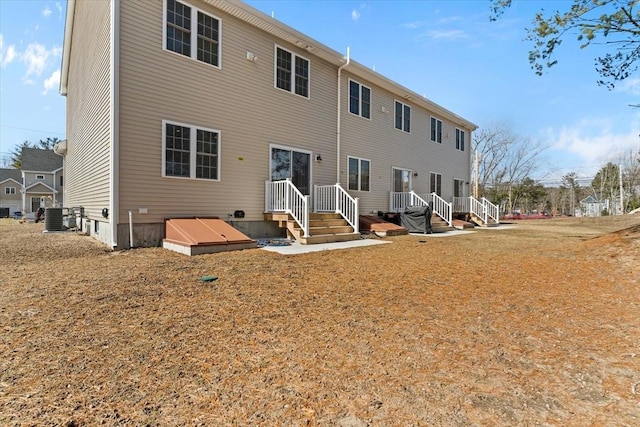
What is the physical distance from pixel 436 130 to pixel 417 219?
24.6 ft

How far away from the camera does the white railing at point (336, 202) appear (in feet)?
33.4

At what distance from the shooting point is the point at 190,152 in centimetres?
816

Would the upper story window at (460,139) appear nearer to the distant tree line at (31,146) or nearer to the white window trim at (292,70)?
the white window trim at (292,70)

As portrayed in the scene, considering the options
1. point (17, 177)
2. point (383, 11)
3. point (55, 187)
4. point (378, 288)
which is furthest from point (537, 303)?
point (17, 177)

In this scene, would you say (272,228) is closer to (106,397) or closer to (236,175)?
(236,175)

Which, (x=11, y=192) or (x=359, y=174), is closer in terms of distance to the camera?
(x=359, y=174)

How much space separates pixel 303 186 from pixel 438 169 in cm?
1007

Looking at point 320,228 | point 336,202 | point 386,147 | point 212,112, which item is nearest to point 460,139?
point 386,147

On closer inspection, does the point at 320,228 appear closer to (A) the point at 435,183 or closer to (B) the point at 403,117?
(B) the point at 403,117

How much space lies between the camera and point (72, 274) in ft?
16.0

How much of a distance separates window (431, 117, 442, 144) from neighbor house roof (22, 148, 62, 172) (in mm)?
37813

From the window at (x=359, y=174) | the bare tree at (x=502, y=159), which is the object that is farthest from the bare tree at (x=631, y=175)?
the window at (x=359, y=174)

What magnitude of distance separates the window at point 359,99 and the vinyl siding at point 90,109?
7.99 meters

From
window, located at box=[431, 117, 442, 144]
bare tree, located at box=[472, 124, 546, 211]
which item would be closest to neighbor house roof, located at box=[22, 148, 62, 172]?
window, located at box=[431, 117, 442, 144]
